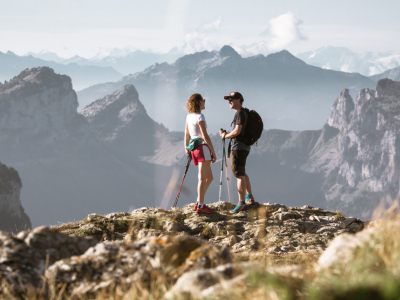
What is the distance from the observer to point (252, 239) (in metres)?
9.52

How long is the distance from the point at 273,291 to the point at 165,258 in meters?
1.59

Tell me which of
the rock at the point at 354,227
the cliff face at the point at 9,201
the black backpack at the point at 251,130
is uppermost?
the black backpack at the point at 251,130

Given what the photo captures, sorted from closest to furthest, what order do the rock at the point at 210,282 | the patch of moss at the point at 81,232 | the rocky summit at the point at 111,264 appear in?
the rock at the point at 210,282, the rocky summit at the point at 111,264, the patch of moss at the point at 81,232

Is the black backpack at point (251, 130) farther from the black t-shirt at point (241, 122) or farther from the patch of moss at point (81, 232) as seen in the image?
the patch of moss at point (81, 232)

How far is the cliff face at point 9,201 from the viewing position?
527 feet

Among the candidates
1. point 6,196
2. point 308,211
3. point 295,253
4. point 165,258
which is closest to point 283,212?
point 308,211

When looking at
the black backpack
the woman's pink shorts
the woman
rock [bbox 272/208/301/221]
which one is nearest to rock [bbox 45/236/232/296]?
the woman

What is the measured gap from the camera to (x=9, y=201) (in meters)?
164

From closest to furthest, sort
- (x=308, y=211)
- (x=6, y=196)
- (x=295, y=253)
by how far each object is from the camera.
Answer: (x=295, y=253), (x=308, y=211), (x=6, y=196)

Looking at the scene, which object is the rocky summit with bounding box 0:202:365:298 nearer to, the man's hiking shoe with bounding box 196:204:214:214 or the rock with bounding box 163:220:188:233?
the rock with bounding box 163:220:188:233

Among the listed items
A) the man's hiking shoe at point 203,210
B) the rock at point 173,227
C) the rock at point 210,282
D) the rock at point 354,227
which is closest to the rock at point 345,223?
the rock at point 354,227

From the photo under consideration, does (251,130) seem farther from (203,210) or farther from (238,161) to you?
(203,210)

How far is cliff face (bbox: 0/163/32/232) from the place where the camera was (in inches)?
6319

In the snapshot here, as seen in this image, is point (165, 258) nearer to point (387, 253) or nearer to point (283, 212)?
point (387, 253)
